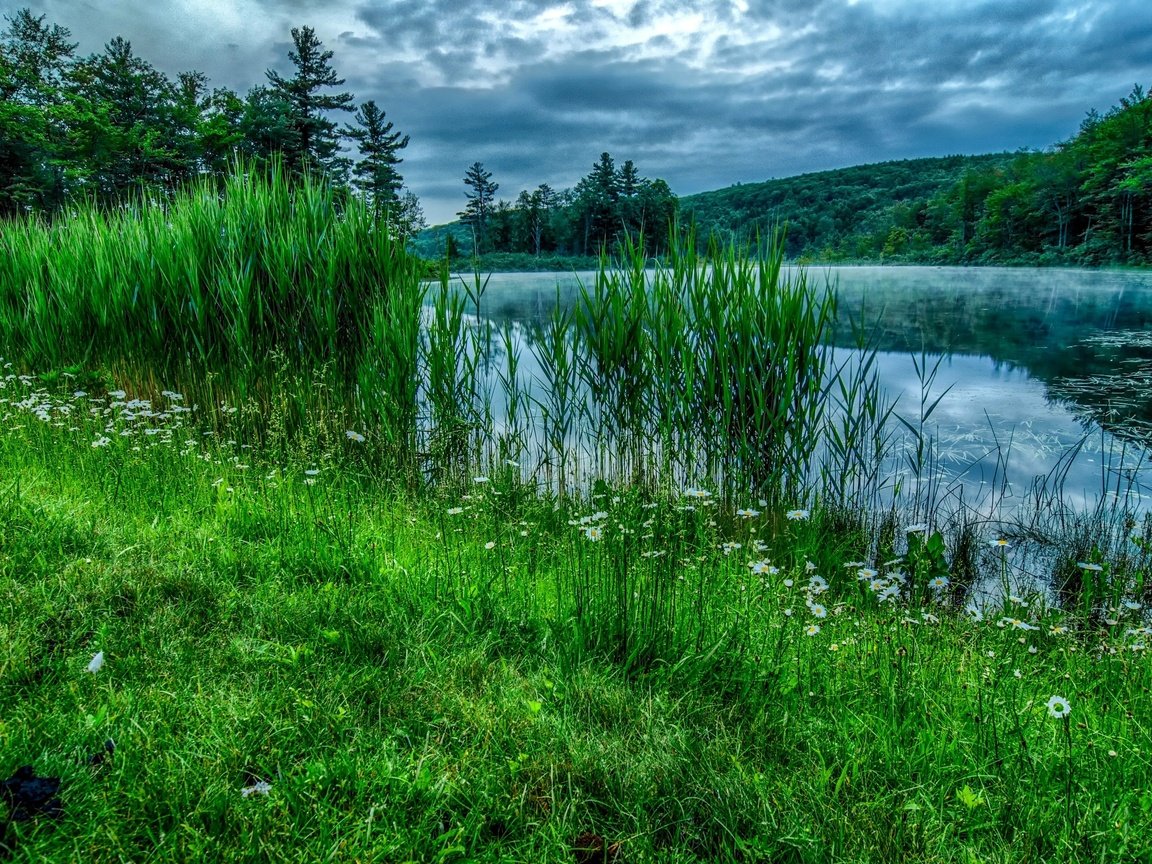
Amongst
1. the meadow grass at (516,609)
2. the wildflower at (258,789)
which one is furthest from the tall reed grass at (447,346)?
the wildflower at (258,789)

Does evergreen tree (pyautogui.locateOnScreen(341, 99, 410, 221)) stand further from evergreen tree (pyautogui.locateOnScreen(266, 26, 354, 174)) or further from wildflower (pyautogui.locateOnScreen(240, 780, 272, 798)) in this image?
wildflower (pyautogui.locateOnScreen(240, 780, 272, 798))

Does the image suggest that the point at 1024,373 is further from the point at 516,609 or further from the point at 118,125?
the point at 118,125

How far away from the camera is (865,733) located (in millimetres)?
1791

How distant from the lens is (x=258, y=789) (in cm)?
141

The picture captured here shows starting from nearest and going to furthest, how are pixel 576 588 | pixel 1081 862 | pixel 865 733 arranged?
pixel 1081 862 → pixel 865 733 → pixel 576 588

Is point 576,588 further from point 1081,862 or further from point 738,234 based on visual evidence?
point 738,234

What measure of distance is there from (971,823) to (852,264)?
37282 millimetres

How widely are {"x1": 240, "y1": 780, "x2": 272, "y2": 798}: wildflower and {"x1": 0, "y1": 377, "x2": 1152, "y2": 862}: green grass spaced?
1.1 inches

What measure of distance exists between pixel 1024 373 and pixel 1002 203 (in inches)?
1123

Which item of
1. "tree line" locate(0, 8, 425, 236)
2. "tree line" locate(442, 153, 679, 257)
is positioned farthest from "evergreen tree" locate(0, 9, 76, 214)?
"tree line" locate(442, 153, 679, 257)

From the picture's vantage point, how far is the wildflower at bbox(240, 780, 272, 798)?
1.40 metres

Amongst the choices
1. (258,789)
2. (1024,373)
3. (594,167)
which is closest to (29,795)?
(258,789)

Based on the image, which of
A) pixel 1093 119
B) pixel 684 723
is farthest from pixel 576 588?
pixel 1093 119

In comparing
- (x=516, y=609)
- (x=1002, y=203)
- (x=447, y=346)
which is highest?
(x=1002, y=203)
